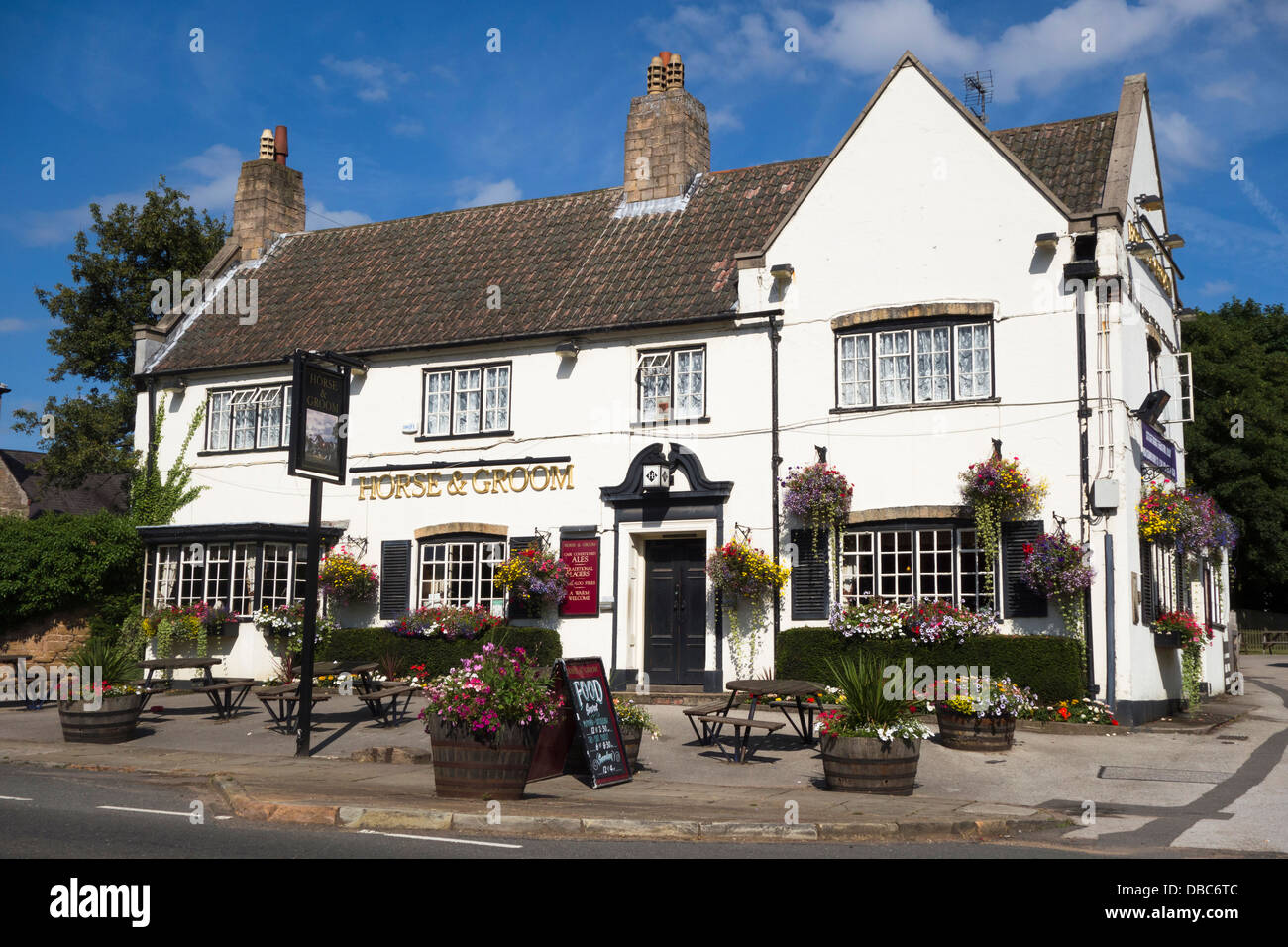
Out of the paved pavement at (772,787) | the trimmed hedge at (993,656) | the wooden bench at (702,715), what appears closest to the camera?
the paved pavement at (772,787)

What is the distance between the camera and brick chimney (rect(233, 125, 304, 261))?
27.6m

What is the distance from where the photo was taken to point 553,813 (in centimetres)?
1010

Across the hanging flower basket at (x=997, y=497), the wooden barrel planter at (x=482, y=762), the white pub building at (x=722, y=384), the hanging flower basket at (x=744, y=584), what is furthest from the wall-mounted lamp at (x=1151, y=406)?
the wooden barrel planter at (x=482, y=762)

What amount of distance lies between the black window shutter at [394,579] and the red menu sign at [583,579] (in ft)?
10.6

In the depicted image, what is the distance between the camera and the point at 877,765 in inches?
450

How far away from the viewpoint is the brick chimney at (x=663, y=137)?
2328 centimetres

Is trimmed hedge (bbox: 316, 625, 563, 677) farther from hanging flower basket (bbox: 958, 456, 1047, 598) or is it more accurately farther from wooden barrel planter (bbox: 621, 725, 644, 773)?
hanging flower basket (bbox: 958, 456, 1047, 598)

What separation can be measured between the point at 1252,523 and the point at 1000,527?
2781 cm

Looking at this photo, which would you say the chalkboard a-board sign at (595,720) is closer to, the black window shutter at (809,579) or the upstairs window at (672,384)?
A: the black window shutter at (809,579)

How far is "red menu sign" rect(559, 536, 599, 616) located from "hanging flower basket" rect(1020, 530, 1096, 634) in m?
7.14

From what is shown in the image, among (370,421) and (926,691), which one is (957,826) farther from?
(370,421)

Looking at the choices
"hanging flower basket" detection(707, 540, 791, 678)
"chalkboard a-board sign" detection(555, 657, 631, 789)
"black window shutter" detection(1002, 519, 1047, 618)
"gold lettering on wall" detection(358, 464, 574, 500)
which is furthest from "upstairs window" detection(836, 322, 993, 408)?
"chalkboard a-board sign" detection(555, 657, 631, 789)

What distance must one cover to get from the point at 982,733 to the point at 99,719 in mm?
11604
